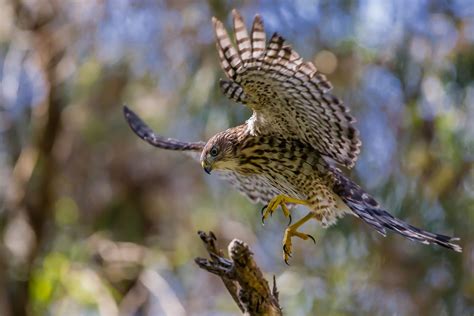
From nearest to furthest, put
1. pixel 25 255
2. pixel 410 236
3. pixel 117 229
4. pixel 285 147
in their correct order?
pixel 410 236 → pixel 285 147 → pixel 25 255 → pixel 117 229

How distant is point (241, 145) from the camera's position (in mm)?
4102

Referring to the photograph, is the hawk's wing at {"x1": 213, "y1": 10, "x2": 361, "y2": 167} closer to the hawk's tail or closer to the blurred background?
the hawk's tail

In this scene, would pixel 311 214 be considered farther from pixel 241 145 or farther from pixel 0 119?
pixel 0 119

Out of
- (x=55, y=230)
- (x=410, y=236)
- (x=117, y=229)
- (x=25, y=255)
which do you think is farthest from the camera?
(x=117, y=229)

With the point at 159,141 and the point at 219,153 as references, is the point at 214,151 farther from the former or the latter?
the point at 159,141

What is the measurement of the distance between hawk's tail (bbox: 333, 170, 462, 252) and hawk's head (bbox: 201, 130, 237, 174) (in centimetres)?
52

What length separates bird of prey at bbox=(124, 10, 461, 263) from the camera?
3555mm

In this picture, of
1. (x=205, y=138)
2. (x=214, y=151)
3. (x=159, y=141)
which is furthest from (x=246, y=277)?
(x=205, y=138)

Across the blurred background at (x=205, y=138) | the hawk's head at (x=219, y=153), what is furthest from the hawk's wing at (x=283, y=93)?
the blurred background at (x=205, y=138)

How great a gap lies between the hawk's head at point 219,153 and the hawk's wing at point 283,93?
0.46 feet

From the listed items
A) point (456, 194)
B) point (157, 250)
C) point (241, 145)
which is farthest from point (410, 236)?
point (157, 250)

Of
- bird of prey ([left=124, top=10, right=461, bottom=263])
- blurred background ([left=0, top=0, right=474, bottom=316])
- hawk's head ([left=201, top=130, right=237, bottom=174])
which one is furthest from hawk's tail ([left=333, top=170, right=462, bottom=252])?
blurred background ([left=0, top=0, right=474, bottom=316])

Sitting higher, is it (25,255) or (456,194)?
(456,194)

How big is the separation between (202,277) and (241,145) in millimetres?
5396
